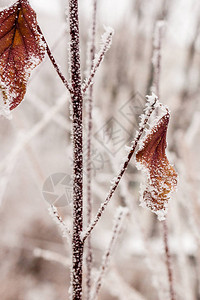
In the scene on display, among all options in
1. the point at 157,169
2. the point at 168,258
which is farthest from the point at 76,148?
the point at 168,258

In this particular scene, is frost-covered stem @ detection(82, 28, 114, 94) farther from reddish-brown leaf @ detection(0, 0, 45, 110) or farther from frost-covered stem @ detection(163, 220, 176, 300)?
frost-covered stem @ detection(163, 220, 176, 300)

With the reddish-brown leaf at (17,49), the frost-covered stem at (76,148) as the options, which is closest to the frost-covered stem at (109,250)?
the frost-covered stem at (76,148)

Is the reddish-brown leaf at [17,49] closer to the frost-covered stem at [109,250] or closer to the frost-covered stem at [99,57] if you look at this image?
the frost-covered stem at [99,57]

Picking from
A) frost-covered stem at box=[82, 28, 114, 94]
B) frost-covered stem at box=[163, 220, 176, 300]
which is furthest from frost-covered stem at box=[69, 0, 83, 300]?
frost-covered stem at box=[163, 220, 176, 300]

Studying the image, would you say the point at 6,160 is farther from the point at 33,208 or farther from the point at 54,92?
the point at 54,92

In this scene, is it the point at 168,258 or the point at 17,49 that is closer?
the point at 17,49

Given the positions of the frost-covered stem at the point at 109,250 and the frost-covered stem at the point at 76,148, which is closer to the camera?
the frost-covered stem at the point at 76,148

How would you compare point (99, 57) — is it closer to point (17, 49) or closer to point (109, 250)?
point (17, 49)
